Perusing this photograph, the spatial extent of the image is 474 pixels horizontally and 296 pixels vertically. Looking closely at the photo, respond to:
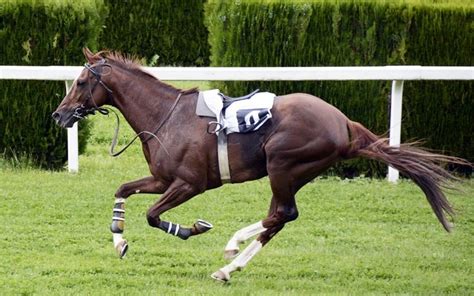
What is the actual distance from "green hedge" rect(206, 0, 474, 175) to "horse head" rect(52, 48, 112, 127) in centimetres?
353

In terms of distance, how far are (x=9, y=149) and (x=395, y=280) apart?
4940 mm

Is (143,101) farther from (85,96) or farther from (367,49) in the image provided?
(367,49)

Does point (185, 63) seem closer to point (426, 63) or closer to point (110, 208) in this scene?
point (426, 63)

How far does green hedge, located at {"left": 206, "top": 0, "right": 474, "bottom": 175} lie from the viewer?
11.4 m

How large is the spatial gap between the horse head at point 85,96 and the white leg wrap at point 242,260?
148 centimetres

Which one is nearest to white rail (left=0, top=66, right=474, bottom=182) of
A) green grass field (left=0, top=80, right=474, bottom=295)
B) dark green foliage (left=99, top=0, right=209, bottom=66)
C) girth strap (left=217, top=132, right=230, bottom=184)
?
green grass field (left=0, top=80, right=474, bottom=295)

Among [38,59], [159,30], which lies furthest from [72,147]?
[159,30]

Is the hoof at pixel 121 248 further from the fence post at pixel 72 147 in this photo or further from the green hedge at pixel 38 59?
the green hedge at pixel 38 59

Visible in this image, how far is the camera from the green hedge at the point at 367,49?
11.4 metres

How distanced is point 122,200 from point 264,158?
1042 mm

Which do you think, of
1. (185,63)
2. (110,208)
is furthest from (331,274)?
(185,63)

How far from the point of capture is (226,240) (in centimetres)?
898

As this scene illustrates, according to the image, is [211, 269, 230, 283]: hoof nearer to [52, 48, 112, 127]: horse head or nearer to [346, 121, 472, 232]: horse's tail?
[346, 121, 472, 232]: horse's tail

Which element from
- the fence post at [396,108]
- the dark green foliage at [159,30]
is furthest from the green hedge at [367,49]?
the dark green foliage at [159,30]
